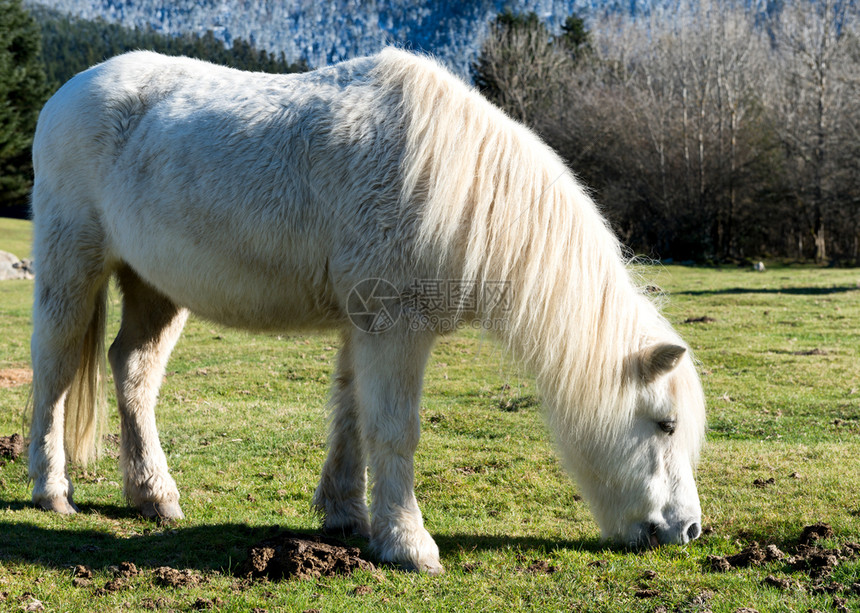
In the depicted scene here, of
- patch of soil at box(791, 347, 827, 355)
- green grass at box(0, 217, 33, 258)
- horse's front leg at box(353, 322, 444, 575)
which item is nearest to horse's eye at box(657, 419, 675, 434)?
horse's front leg at box(353, 322, 444, 575)

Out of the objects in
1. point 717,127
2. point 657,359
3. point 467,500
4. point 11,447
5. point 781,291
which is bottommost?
point 11,447

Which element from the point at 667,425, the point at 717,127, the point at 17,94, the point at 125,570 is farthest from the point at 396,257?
the point at 17,94

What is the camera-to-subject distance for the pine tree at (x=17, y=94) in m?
33.4

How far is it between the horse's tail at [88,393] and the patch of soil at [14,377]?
4.17 m

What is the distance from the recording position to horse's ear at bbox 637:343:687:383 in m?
3.50

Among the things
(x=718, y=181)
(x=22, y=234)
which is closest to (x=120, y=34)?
(x=22, y=234)

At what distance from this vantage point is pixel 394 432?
358cm

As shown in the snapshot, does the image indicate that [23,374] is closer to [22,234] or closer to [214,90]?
[214,90]

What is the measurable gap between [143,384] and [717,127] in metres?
34.0

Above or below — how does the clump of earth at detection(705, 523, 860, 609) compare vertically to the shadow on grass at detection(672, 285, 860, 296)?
below

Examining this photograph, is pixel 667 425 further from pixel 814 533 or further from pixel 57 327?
pixel 57 327

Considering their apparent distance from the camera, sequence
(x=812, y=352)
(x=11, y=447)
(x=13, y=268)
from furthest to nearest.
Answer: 1. (x=13, y=268)
2. (x=812, y=352)
3. (x=11, y=447)

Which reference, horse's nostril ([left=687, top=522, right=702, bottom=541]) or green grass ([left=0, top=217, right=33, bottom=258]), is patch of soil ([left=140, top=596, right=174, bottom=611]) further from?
green grass ([left=0, top=217, right=33, bottom=258])

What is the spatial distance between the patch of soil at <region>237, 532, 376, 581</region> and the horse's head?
1.32m
